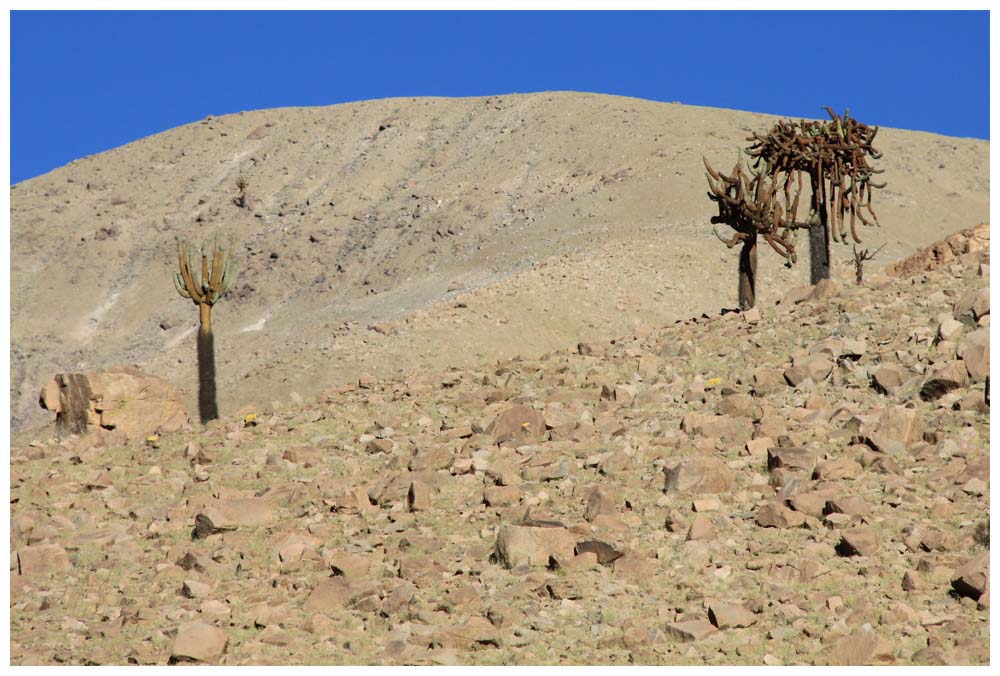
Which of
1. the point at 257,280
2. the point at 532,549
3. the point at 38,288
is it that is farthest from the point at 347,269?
the point at 532,549

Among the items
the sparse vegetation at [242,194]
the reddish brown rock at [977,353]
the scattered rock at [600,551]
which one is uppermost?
the sparse vegetation at [242,194]

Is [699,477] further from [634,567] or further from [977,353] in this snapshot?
[977,353]

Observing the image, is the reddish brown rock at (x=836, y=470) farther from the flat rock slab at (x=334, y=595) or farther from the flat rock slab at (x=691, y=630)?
the flat rock slab at (x=334, y=595)

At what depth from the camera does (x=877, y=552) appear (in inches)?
385

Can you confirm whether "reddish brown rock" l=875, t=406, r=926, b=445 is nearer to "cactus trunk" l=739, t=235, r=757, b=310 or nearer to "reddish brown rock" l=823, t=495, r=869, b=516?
"reddish brown rock" l=823, t=495, r=869, b=516

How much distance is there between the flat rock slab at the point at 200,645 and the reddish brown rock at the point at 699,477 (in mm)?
4330

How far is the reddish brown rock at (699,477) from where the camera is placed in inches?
444

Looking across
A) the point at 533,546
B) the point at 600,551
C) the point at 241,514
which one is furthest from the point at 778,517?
the point at 241,514

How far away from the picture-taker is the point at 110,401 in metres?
20.3

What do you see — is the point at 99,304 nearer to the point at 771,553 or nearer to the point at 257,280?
the point at 257,280

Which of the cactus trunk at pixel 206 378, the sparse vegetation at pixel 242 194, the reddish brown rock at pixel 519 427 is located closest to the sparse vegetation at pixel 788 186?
the cactus trunk at pixel 206 378

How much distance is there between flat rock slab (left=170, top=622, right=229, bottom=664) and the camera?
8.76m

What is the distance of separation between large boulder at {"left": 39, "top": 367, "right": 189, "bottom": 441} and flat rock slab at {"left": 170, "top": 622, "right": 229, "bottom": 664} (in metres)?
11.6

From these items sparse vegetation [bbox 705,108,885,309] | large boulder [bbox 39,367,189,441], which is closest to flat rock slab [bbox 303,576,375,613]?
large boulder [bbox 39,367,189,441]
